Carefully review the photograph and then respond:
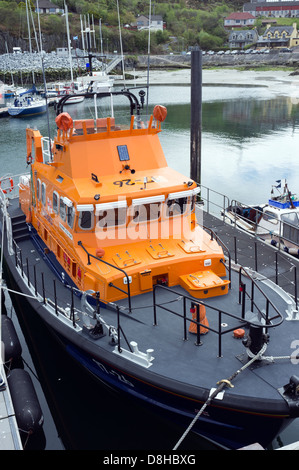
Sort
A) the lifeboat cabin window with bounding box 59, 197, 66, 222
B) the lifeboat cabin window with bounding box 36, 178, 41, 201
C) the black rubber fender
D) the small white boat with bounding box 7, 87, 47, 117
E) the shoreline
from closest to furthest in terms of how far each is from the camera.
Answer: the black rubber fender → the lifeboat cabin window with bounding box 59, 197, 66, 222 → the lifeboat cabin window with bounding box 36, 178, 41, 201 → the small white boat with bounding box 7, 87, 47, 117 → the shoreline

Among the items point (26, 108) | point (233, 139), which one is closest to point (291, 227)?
point (233, 139)

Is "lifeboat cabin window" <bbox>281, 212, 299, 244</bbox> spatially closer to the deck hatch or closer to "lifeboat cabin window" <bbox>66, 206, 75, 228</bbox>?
the deck hatch

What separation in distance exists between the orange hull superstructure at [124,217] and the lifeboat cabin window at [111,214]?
0.02 meters

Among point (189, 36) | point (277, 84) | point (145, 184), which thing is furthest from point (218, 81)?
point (145, 184)

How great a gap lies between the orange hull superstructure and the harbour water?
218 cm

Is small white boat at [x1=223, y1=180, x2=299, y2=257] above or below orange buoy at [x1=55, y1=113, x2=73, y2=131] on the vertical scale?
below

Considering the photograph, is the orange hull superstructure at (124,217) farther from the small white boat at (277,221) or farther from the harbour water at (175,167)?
the small white boat at (277,221)

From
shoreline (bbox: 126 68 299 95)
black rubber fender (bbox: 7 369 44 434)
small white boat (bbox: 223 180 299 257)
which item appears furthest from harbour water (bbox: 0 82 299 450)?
small white boat (bbox: 223 180 299 257)

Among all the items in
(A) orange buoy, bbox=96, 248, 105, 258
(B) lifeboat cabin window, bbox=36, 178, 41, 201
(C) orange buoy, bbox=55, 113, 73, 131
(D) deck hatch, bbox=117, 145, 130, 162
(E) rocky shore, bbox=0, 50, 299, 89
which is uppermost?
(E) rocky shore, bbox=0, 50, 299, 89

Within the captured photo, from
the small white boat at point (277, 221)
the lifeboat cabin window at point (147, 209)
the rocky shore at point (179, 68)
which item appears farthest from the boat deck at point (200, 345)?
the rocky shore at point (179, 68)

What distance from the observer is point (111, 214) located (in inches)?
334

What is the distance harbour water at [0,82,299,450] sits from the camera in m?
7.90

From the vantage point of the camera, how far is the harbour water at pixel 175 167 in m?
7.90

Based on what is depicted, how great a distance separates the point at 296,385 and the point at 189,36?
114m
